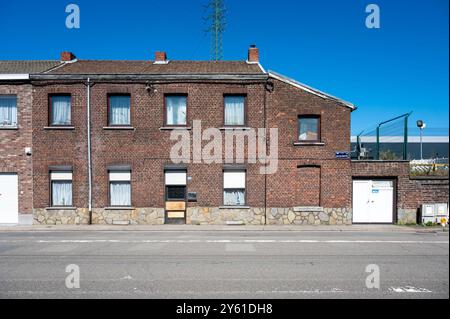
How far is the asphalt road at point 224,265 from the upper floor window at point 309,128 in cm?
536

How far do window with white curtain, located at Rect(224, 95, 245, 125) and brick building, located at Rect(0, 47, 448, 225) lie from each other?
31 cm

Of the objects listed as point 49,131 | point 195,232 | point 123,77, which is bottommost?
point 195,232

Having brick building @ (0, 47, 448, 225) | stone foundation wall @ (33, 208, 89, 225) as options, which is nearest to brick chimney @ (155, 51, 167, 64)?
brick building @ (0, 47, 448, 225)

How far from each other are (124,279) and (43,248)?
4.95 m

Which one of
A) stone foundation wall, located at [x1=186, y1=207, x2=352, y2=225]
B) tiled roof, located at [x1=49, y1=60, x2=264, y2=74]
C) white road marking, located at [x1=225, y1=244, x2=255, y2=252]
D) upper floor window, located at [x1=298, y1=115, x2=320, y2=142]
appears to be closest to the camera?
white road marking, located at [x1=225, y1=244, x2=255, y2=252]

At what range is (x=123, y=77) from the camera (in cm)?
1459

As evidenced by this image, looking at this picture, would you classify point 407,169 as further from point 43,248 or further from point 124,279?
point 43,248

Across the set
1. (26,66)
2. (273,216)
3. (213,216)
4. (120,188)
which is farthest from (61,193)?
(273,216)

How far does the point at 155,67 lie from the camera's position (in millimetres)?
16562

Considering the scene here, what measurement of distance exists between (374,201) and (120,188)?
13.2 metres

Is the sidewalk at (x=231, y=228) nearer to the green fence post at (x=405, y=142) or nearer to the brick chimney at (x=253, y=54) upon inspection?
the green fence post at (x=405, y=142)

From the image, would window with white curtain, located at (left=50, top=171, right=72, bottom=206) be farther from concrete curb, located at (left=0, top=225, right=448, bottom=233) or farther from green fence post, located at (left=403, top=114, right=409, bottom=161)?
green fence post, located at (left=403, top=114, right=409, bottom=161)

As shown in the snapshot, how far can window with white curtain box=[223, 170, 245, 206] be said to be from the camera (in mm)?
14719
